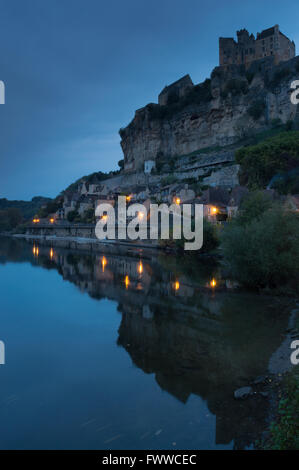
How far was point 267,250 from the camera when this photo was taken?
1269 centimetres

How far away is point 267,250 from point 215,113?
4760 centimetres

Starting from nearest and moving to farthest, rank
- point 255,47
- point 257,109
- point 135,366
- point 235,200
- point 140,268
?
1. point 135,366
2. point 140,268
3. point 235,200
4. point 257,109
5. point 255,47

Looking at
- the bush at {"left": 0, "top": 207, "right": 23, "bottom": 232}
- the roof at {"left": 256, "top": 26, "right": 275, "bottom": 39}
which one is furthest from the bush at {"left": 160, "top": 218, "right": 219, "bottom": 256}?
the bush at {"left": 0, "top": 207, "right": 23, "bottom": 232}

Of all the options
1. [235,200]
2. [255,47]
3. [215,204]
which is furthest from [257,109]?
[235,200]

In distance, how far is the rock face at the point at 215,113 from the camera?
47719 mm

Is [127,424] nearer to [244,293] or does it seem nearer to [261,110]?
[244,293]

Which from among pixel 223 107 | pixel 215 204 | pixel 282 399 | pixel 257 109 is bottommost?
pixel 282 399

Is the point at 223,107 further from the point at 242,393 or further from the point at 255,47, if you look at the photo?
the point at 242,393

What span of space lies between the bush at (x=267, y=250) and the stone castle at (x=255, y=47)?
53229mm

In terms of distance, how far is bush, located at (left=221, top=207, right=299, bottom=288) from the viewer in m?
12.6

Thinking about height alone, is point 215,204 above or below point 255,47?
below

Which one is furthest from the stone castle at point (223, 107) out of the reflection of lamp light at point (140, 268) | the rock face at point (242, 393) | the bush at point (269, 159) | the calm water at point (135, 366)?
the rock face at point (242, 393)

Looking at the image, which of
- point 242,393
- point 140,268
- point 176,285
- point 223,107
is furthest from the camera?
point 223,107
